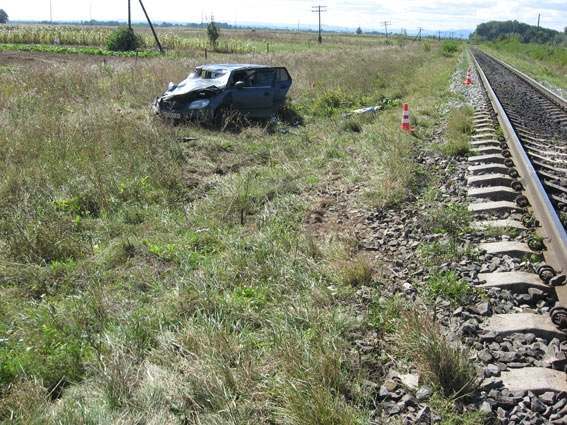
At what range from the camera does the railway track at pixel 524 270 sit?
298 centimetres

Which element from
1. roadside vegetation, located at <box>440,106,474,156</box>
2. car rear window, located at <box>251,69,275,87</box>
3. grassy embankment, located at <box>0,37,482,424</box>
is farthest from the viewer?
car rear window, located at <box>251,69,275,87</box>

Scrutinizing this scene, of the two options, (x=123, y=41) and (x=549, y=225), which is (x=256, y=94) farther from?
(x=123, y=41)

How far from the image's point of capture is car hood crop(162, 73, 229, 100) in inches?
471

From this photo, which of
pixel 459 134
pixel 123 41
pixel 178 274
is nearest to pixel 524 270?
Result: pixel 178 274

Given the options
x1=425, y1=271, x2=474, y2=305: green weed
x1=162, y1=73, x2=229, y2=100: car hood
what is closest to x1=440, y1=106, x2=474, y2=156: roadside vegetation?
x1=425, y1=271, x2=474, y2=305: green weed

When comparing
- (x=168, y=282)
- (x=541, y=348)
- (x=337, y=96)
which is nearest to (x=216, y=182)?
(x=168, y=282)

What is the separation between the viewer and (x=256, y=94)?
1293cm

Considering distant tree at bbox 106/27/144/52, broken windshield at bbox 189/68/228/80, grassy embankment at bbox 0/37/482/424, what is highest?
distant tree at bbox 106/27/144/52

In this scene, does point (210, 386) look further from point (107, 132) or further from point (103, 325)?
point (107, 132)

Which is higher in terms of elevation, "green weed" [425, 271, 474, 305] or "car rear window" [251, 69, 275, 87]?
"car rear window" [251, 69, 275, 87]

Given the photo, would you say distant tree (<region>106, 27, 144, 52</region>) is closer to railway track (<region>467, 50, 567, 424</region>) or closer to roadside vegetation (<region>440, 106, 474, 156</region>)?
roadside vegetation (<region>440, 106, 474, 156</region>)

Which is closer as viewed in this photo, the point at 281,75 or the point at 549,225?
the point at 549,225

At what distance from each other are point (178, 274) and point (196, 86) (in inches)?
326

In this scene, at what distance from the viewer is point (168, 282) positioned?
15.6ft
